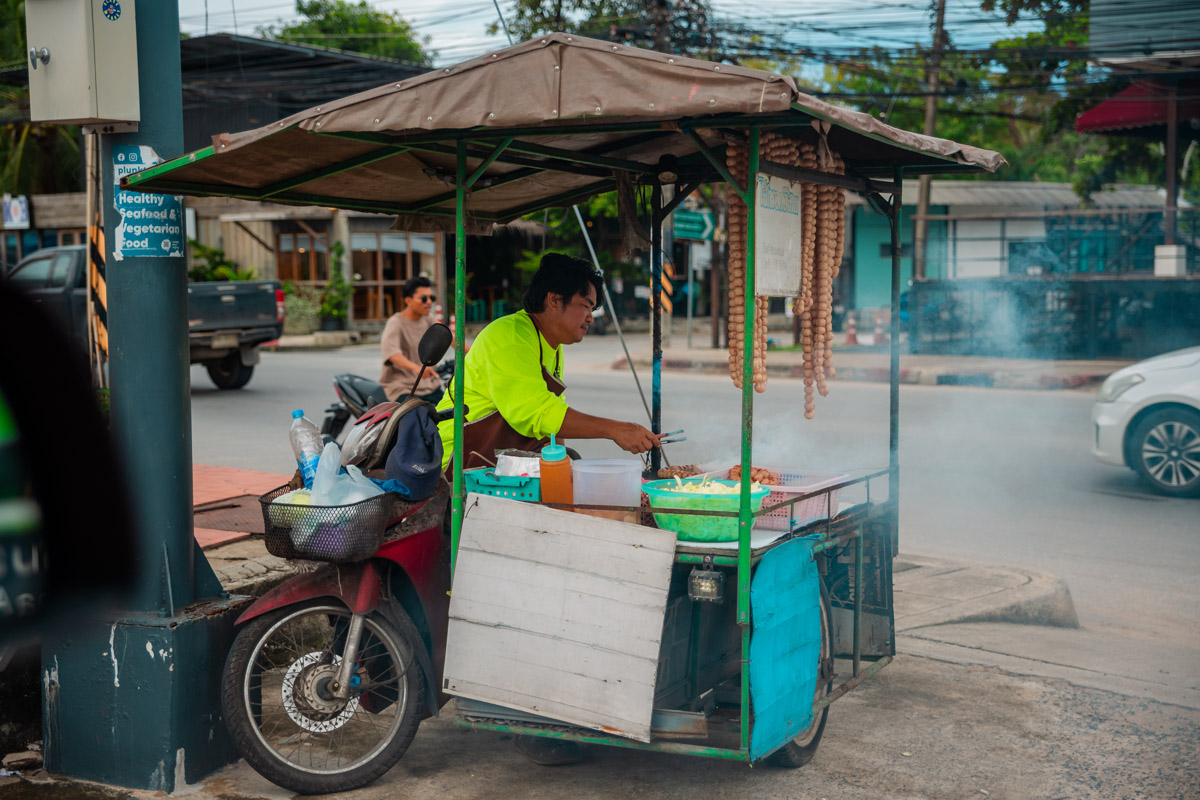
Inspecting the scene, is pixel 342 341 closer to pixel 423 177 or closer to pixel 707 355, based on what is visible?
pixel 707 355

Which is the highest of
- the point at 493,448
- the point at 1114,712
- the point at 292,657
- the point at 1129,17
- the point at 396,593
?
the point at 1129,17

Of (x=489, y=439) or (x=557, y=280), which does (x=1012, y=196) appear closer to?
(x=557, y=280)

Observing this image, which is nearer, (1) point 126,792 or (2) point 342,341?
(1) point 126,792

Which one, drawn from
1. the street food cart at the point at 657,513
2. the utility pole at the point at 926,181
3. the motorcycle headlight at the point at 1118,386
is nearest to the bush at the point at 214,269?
the utility pole at the point at 926,181

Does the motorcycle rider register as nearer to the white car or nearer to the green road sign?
the white car

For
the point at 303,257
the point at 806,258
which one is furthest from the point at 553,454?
the point at 303,257

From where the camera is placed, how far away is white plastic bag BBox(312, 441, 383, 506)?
3.62m

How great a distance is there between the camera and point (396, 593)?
154 inches

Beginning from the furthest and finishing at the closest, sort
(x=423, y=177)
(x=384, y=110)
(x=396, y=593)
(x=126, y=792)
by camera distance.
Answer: (x=423, y=177)
(x=396, y=593)
(x=126, y=792)
(x=384, y=110)

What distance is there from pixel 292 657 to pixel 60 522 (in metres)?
2.64

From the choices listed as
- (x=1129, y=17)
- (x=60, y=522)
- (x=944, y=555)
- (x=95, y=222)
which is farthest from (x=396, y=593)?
(x=1129, y=17)

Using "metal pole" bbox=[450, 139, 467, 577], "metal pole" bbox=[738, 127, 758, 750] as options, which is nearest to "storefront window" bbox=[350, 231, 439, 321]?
"metal pole" bbox=[450, 139, 467, 577]

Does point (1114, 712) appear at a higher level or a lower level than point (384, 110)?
lower

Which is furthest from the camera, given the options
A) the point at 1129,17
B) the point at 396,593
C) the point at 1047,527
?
the point at 1129,17
